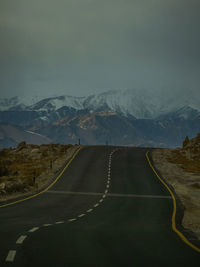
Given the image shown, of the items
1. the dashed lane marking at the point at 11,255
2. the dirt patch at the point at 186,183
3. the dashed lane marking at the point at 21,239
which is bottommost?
the dashed lane marking at the point at 11,255

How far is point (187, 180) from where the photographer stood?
42.5 metres

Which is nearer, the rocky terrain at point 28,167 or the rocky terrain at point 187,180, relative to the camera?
the rocky terrain at point 187,180

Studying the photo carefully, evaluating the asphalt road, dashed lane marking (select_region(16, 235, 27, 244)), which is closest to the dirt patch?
the asphalt road

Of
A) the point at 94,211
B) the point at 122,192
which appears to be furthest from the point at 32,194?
the point at 94,211

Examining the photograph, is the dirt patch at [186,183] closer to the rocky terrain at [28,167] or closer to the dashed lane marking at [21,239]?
the dashed lane marking at [21,239]

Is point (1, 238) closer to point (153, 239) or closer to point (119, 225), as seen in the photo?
point (153, 239)

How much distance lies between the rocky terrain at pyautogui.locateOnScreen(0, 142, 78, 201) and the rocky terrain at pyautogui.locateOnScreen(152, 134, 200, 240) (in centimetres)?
1310

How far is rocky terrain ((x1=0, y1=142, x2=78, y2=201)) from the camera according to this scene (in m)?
31.3

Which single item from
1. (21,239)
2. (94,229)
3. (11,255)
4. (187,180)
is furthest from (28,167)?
(11,255)

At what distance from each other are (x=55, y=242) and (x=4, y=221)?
17.3ft

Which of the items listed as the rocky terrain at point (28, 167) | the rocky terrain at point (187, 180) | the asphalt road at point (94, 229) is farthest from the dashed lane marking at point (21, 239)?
the rocky terrain at point (28, 167)

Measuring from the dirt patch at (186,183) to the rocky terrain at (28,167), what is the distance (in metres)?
13.1

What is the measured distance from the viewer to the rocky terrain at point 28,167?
3133 centimetres

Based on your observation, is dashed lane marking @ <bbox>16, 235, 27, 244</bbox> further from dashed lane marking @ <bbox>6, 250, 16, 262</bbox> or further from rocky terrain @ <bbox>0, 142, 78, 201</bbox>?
rocky terrain @ <bbox>0, 142, 78, 201</bbox>
